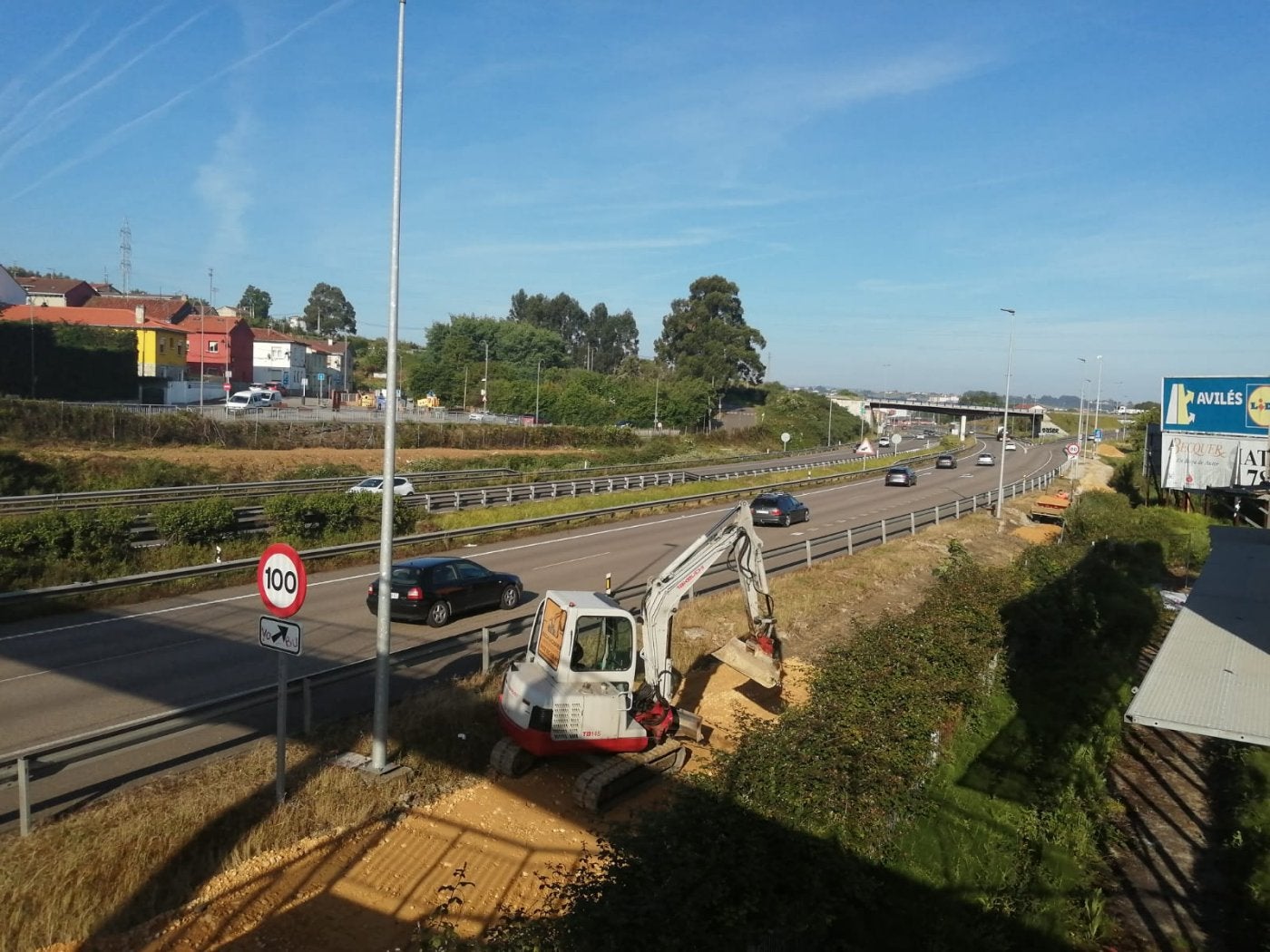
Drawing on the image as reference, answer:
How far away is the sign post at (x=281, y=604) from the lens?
9.05 meters

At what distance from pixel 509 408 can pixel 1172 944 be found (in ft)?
277

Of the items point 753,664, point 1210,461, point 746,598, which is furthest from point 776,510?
point 753,664

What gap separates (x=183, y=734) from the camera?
11.6 meters

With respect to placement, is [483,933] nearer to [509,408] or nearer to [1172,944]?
[1172,944]

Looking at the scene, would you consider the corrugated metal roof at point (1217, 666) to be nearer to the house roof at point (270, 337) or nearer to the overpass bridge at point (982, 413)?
the overpass bridge at point (982, 413)

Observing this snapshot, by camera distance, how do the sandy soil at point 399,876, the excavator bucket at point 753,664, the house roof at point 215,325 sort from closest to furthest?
1. the sandy soil at point 399,876
2. the excavator bucket at point 753,664
3. the house roof at point 215,325

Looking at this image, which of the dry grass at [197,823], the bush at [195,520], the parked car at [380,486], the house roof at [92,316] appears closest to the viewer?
the dry grass at [197,823]

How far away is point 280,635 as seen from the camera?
30.0 ft

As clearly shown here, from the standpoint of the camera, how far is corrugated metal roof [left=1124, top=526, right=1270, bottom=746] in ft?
28.1

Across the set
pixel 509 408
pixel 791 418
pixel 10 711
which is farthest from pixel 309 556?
pixel 791 418

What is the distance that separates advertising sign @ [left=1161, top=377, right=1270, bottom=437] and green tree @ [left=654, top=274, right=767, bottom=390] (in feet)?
248

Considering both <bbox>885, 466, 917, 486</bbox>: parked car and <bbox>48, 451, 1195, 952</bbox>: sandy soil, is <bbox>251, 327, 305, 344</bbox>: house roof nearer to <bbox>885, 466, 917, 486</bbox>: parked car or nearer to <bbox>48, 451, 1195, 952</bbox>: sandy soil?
<bbox>885, 466, 917, 486</bbox>: parked car

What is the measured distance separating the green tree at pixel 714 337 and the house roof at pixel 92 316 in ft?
204

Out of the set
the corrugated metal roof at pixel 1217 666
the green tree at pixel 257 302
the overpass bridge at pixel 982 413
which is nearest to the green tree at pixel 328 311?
the green tree at pixel 257 302
